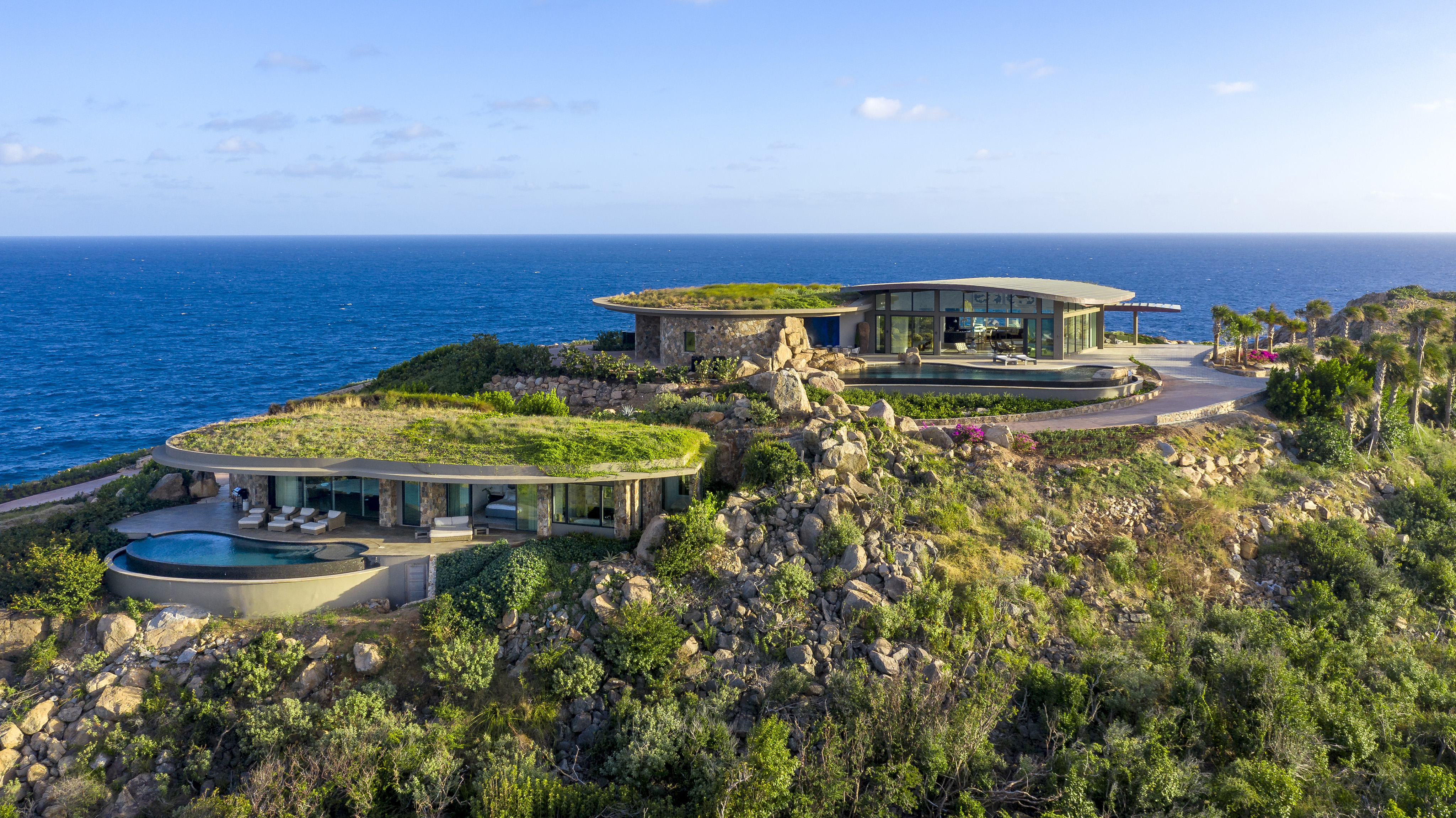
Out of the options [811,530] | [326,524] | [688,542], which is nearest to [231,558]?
[326,524]

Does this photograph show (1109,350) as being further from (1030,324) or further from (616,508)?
(616,508)

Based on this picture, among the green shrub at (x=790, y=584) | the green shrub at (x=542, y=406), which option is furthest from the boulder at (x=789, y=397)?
the green shrub at (x=790, y=584)

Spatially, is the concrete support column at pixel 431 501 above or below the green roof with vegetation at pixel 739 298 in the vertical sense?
below

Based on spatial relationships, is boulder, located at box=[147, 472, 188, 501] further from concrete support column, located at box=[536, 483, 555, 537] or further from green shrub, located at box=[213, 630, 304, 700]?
concrete support column, located at box=[536, 483, 555, 537]

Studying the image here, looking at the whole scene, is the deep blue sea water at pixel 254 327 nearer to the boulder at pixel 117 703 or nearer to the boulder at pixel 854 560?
the boulder at pixel 117 703

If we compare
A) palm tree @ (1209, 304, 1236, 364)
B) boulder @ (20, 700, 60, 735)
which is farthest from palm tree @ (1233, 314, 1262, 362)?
boulder @ (20, 700, 60, 735)

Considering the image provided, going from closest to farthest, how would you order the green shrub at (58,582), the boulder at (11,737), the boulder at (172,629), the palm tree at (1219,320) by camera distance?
the boulder at (11,737) → the boulder at (172,629) → the green shrub at (58,582) → the palm tree at (1219,320)

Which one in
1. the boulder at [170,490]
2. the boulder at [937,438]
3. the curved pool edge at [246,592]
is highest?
the boulder at [937,438]
